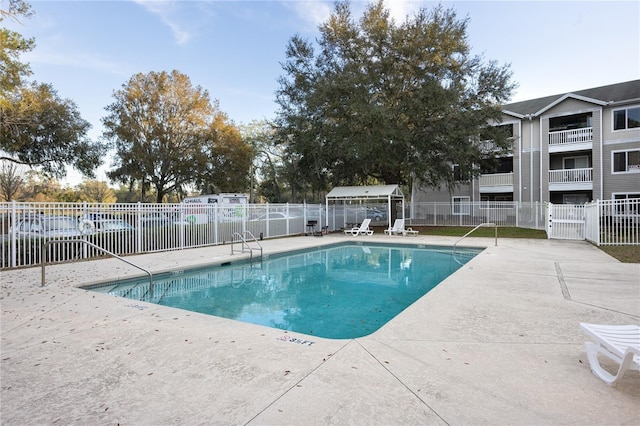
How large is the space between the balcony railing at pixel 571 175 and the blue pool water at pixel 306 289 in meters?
15.1

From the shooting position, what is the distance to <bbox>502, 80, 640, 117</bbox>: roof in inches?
822

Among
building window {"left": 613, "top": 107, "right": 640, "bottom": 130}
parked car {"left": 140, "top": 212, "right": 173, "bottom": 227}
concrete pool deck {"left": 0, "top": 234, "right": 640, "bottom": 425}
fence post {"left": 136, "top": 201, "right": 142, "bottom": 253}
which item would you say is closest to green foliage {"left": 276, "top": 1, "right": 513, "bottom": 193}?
building window {"left": 613, "top": 107, "right": 640, "bottom": 130}

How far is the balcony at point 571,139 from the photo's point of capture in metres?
21.7

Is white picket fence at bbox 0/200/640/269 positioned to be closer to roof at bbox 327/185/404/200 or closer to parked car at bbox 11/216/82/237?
parked car at bbox 11/216/82/237

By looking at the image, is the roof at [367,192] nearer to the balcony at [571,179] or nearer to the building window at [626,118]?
the balcony at [571,179]

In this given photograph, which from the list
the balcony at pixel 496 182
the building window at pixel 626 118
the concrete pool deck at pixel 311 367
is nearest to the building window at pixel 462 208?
the balcony at pixel 496 182

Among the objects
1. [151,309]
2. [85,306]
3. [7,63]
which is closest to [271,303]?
[151,309]

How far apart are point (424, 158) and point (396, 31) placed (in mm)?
7217

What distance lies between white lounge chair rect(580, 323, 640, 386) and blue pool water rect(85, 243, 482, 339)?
2751 millimetres

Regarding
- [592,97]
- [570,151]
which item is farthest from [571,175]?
[592,97]

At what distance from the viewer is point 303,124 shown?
21.1 metres

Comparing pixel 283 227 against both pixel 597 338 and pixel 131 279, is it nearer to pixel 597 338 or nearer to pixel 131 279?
pixel 131 279

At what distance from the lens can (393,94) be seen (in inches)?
766

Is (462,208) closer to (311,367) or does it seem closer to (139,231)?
(139,231)
